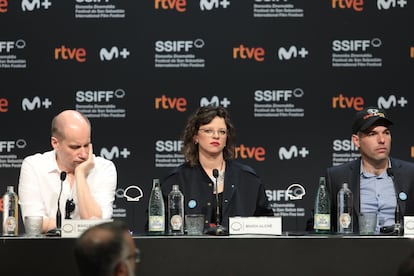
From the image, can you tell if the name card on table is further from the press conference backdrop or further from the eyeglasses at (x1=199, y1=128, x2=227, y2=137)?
the press conference backdrop

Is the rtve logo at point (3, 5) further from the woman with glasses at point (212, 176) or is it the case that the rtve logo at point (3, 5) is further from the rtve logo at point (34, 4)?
the woman with glasses at point (212, 176)

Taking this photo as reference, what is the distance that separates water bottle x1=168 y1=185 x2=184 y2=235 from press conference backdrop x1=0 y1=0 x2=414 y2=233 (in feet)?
6.40

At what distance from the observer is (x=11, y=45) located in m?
6.35

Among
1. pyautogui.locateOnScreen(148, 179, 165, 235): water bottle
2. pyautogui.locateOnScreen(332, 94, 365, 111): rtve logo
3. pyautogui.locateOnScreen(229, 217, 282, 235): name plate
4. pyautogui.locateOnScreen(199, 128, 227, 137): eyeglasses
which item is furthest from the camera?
pyautogui.locateOnScreen(332, 94, 365, 111): rtve logo

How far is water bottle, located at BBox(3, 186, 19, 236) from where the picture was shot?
13.0ft

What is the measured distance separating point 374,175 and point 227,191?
89cm

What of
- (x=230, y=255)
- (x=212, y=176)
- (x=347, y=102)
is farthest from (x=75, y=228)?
(x=347, y=102)

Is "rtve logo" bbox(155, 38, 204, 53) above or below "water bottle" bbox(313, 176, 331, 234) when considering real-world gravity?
above

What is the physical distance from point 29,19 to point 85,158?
2176 millimetres

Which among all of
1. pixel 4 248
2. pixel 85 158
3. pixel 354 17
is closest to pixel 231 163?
pixel 85 158

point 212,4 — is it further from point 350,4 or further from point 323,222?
point 323,222

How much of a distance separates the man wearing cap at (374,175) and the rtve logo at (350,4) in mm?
1688

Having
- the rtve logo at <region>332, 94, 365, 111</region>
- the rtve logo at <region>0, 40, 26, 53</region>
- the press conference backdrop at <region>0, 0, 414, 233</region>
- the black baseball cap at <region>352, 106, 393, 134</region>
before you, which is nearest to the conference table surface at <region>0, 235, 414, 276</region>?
the black baseball cap at <region>352, 106, 393, 134</region>

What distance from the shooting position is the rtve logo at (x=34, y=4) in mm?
6371
